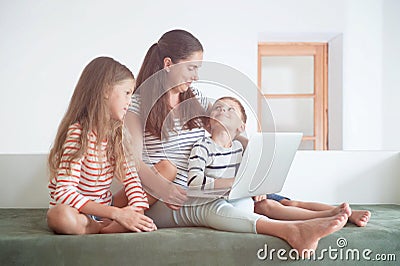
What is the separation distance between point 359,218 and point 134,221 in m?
0.70

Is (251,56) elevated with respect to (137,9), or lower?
lower

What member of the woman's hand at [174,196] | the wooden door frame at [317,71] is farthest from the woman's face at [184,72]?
the wooden door frame at [317,71]

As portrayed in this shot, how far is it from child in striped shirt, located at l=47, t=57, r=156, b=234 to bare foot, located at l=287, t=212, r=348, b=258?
421 millimetres

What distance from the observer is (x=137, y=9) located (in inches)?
162

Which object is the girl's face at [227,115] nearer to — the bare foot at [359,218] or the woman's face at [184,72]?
the woman's face at [184,72]

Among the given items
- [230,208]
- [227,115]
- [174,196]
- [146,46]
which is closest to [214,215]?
[230,208]

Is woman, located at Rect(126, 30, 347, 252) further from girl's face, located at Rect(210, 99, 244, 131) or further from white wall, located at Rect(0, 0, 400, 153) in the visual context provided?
white wall, located at Rect(0, 0, 400, 153)

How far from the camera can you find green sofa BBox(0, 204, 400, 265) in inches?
58.1

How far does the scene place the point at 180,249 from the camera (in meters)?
1.49

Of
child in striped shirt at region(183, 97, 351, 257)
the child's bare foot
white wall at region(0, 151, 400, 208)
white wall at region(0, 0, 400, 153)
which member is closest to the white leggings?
child in striped shirt at region(183, 97, 351, 257)

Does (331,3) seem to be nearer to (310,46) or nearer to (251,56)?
(310,46)

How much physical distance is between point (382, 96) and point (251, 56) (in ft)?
3.62

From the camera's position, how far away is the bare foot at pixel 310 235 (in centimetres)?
148

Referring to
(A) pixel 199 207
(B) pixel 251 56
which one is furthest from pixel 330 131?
(A) pixel 199 207
